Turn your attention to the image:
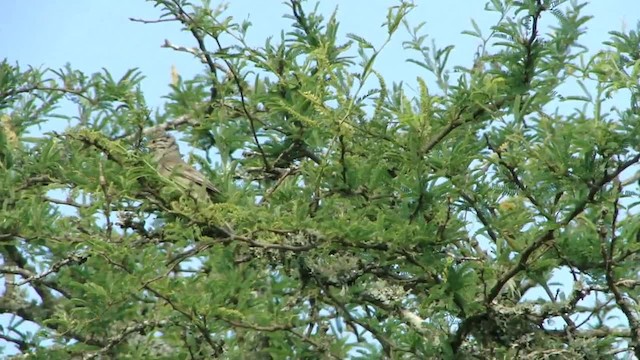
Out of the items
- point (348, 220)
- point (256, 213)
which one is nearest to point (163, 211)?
point (256, 213)

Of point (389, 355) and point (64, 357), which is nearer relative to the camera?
point (389, 355)

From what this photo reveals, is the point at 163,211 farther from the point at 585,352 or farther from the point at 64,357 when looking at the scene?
the point at 585,352

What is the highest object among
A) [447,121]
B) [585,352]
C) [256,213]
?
[447,121]

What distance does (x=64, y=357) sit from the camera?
563 centimetres

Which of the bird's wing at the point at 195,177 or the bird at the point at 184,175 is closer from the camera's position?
the bird at the point at 184,175

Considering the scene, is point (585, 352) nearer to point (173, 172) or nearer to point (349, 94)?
point (349, 94)

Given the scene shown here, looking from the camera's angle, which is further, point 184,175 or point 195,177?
point 195,177

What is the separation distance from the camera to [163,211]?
4.74 metres

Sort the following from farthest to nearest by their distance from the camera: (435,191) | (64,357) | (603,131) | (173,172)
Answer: (64,357), (173,172), (435,191), (603,131)

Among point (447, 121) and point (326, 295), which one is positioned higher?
point (447, 121)

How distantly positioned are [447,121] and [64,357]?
2.21 metres

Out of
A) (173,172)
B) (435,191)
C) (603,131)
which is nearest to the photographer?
(603,131)

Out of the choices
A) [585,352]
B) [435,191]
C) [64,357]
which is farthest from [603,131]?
[64,357]

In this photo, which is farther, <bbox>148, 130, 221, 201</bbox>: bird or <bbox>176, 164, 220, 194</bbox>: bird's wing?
<bbox>176, 164, 220, 194</bbox>: bird's wing
